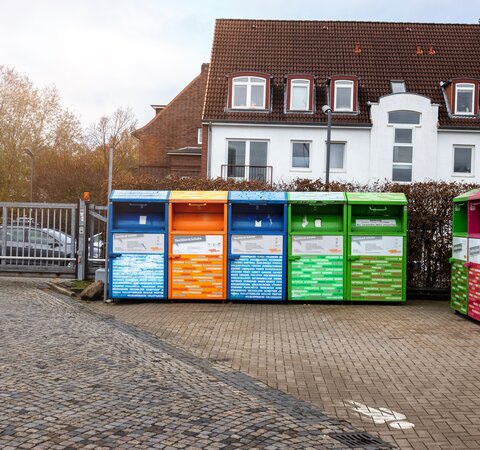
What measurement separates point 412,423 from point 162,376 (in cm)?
253

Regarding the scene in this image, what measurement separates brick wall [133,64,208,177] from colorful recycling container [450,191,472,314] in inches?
1255

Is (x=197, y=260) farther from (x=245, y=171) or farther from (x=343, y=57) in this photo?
(x=343, y=57)

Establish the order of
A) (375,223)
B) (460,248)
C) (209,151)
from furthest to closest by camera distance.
Result: (209,151) < (375,223) < (460,248)

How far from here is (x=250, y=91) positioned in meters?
30.2

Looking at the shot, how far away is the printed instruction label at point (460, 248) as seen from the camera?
1145 cm

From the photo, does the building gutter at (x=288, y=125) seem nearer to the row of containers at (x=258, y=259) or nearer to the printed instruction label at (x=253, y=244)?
Answer: the row of containers at (x=258, y=259)

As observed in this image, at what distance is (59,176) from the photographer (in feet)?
138

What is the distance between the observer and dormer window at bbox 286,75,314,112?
30156mm

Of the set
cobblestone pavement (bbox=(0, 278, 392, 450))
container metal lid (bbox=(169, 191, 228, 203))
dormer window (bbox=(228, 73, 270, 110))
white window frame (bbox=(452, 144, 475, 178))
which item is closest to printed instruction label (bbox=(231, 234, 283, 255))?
container metal lid (bbox=(169, 191, 228, 203))

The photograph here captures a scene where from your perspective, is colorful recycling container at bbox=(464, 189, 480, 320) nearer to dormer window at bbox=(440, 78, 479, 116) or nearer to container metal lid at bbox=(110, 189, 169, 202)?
container metal lid at bbox=(110, 189, 169, 202)

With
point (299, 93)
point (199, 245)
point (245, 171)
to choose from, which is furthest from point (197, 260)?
point (299, 93)

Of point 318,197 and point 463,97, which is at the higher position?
point 463,97

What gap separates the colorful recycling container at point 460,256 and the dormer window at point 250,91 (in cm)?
1876

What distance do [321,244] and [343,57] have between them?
21.5m
